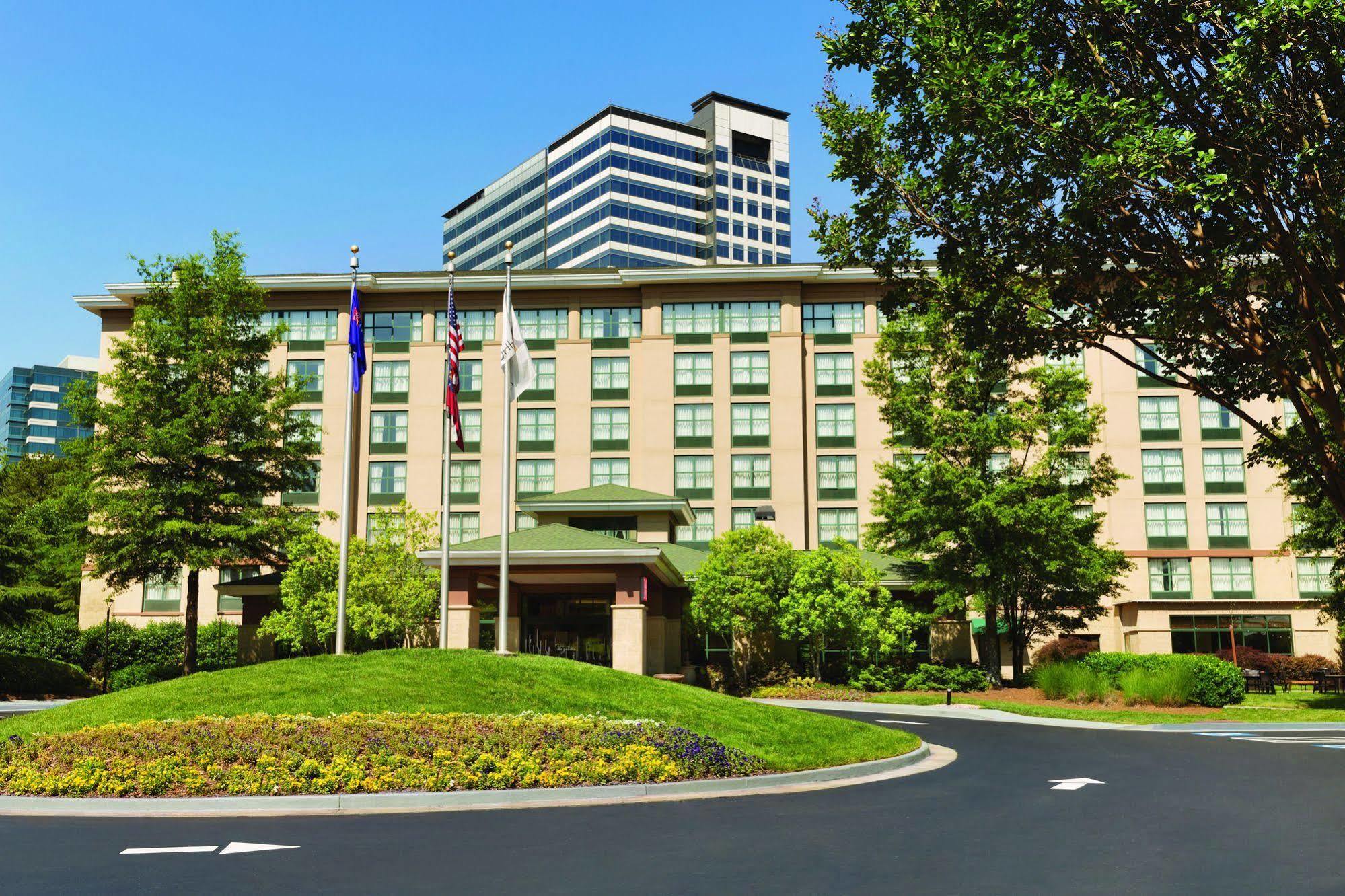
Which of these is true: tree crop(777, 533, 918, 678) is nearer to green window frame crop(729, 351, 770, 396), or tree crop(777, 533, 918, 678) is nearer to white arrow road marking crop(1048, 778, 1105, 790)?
green window frame crop(729, 351, 770, 396)

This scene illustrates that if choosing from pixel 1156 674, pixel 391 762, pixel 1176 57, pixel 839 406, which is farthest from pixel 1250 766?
pixel 839 406

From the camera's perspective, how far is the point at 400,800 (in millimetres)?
14336

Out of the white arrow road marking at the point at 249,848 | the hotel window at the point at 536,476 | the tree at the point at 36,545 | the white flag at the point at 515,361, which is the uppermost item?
the hotel window at the point at 536,476

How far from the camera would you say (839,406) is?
6500 centimetres

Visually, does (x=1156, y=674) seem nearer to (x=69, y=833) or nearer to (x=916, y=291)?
(x=916, y=291)

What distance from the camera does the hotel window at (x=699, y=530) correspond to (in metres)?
62.8

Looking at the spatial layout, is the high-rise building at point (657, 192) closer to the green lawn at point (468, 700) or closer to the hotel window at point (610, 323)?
the hotel window at point (610, 323)

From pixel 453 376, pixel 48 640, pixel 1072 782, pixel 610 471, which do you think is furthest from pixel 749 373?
pixel 1072 782

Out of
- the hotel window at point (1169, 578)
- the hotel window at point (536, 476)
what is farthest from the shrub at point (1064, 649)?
the hotel window at point (536, 476)

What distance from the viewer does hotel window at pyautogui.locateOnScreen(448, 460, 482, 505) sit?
213 ft

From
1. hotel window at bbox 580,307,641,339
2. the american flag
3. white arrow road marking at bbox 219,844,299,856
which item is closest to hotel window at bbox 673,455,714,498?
hotel window at bbox 580,307,641,339

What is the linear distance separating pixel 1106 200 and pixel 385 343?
55.9 metres

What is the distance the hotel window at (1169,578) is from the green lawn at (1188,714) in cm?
2116

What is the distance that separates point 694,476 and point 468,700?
43.6 meters
